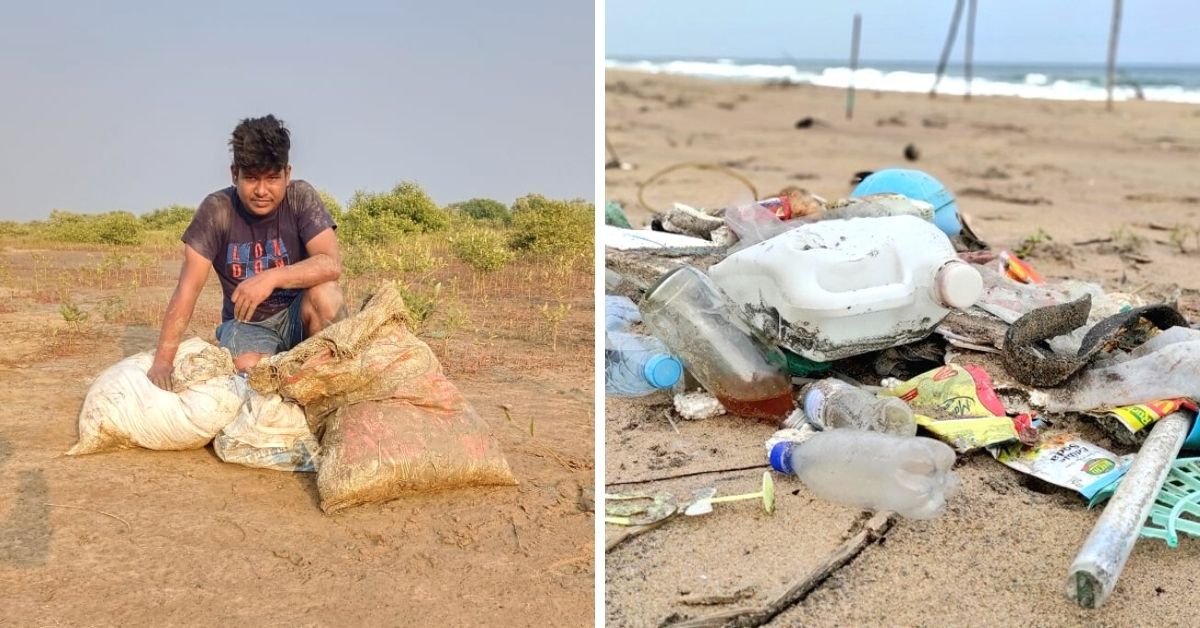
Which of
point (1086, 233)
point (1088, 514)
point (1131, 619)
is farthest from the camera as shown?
point (1086, 233)

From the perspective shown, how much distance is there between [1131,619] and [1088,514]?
1.17 feet

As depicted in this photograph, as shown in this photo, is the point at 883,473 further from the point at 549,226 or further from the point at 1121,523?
the point at 549,226

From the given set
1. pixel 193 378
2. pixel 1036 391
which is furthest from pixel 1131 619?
pixel 193 378

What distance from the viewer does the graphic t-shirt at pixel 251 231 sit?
2639 millimetres

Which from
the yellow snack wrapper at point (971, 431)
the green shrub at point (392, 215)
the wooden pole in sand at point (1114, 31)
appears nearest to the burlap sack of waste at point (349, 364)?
the green shrub at point (392, 215)

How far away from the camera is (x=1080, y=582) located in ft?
5.62

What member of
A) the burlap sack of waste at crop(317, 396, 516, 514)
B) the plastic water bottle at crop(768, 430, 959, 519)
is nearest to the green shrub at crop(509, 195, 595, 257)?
the burlap sack of waste at crop(317, 396, 516, 514)

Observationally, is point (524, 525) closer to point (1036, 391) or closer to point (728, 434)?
point (728, 434)

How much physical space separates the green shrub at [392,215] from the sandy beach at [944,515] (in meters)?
1.17

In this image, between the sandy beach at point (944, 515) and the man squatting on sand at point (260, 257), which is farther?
the man squatting on sand at point (260, 257)

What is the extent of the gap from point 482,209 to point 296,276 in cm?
98

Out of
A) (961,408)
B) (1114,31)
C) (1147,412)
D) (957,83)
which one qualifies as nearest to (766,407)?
(961,408)

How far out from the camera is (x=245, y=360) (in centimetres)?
274

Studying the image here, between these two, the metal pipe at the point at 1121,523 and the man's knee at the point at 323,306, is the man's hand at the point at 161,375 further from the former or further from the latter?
the metal pipe at the point at 1121,523
